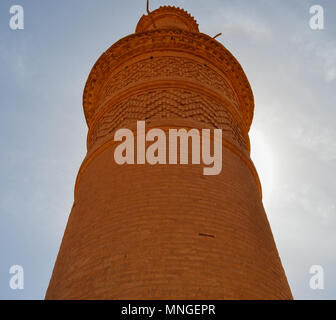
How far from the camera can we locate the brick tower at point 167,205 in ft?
9.29

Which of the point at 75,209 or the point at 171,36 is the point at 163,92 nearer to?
the point at 171,36

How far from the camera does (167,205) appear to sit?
10.7 feet

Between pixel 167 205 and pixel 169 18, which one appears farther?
pixel 169 18

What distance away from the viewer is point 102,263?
2.98 m

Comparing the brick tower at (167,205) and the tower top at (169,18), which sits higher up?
the tower top at (169,18)

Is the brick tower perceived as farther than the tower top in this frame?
No

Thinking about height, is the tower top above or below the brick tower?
above

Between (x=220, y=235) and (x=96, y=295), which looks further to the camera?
(x=220, y=235)

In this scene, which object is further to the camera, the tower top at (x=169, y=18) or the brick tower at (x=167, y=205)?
the tower top at (x=169, y=18)

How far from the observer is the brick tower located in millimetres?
2830

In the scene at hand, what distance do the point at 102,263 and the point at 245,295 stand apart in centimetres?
115

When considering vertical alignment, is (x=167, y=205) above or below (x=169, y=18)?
below
